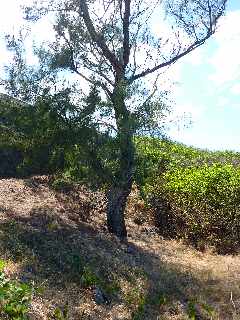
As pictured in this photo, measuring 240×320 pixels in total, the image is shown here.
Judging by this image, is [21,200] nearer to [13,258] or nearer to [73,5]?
[13,258]

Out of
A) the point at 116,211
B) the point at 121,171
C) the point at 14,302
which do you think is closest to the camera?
the point at 14,302

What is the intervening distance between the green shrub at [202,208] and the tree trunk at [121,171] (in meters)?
2.28

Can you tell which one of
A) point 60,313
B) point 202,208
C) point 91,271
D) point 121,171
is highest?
point 121,171

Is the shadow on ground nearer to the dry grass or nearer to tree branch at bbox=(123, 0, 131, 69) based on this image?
the dry grass

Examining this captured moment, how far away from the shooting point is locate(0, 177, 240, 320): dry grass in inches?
354

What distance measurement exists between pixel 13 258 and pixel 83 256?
61.5 inches

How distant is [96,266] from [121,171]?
210 centimetres

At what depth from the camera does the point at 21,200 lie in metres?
12.5

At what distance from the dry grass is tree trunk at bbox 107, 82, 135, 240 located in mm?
384

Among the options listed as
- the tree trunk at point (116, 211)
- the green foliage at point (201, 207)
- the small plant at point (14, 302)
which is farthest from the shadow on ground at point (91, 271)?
the green foliage at point (201, 207)

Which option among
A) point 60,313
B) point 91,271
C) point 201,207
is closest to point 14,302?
point 60,313

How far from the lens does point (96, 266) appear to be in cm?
1013

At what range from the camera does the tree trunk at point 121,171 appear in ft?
34.6

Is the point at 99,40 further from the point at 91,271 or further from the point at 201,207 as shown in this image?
the point at 201,207
